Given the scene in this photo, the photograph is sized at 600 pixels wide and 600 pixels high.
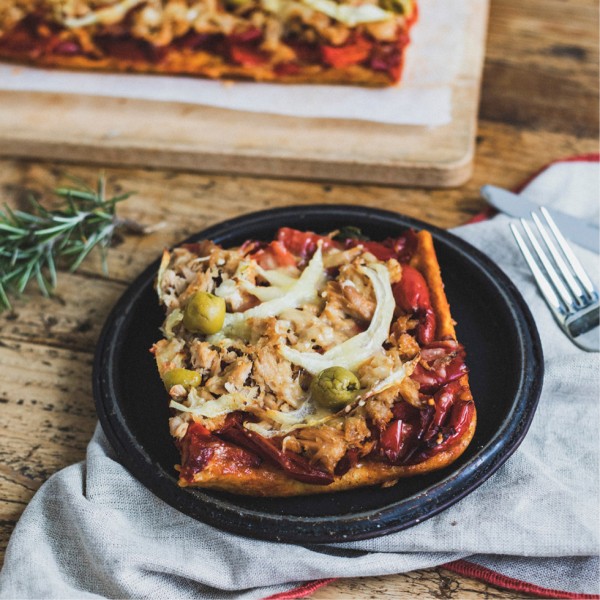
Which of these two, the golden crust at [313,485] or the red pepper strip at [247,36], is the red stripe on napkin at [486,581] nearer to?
the golden crust at [313,485]

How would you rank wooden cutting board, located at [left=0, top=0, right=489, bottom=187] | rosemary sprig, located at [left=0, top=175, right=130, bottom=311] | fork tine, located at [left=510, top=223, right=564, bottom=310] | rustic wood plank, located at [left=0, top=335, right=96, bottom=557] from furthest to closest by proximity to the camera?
wooden cutting board, located at [left=0, top=0, right=489, bottom=187] < rosemary sprig, located at [left=0, top=175, right=130, bottom=311] < fork tine, located at [left=510, top=223, right=564, bottom=310] < rustic wood plank, located at [left=0, top=335, right=96, bottom=557]

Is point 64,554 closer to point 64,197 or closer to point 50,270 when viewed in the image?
point 50,270

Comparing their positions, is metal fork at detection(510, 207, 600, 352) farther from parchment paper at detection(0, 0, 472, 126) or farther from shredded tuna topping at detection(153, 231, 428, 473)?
parchment paper at detection(0, 0, 472, 126)

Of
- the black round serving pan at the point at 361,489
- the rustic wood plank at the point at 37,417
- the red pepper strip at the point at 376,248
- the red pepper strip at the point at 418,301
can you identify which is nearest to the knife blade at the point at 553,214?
the black round serving pan at the point at 361,489

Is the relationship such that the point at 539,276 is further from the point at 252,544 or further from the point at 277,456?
the point at 252,544

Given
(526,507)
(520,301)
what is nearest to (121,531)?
(526,507)

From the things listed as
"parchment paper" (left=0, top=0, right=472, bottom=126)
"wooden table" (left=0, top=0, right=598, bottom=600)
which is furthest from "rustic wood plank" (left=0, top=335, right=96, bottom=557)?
"parchment paper" (left=0, top=0, right=472, bottom=126)
